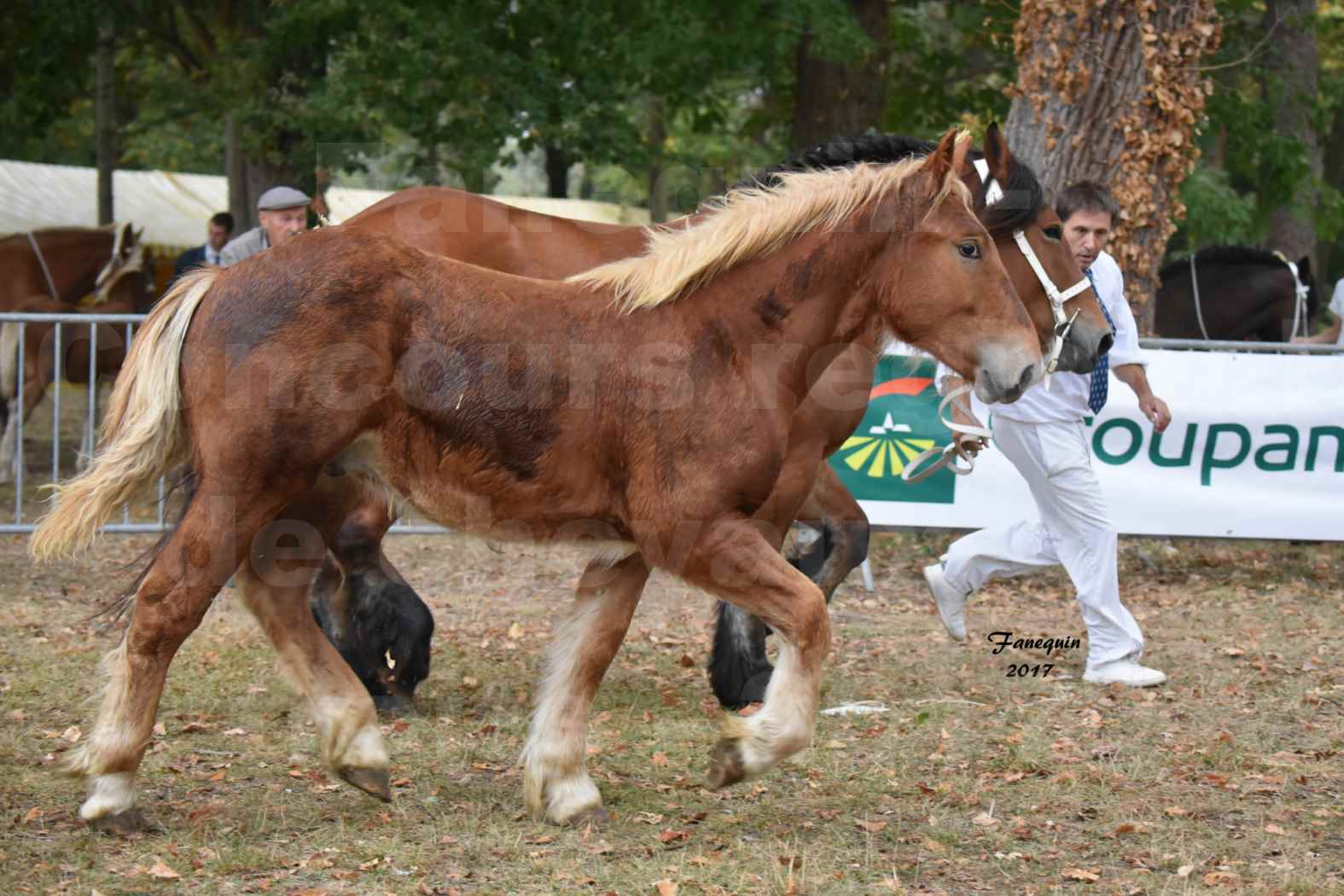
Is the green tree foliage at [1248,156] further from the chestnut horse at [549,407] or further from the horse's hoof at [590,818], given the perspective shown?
the horse's hoof at [590,818]

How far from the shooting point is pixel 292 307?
13.7 feet

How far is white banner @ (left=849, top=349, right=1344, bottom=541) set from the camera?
9000 millimetres

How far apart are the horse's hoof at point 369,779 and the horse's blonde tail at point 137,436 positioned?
1013mm

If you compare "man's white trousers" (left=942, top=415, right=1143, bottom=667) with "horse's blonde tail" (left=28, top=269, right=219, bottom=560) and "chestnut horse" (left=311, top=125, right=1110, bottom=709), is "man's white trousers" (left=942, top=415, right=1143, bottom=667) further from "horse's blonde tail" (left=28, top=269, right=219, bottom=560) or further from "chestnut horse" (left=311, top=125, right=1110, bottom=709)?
"horse's blonde tail" (left=28, top=269, right=219, bottom=560)

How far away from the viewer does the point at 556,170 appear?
65.1 ft

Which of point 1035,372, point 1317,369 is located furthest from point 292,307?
point 1317,369

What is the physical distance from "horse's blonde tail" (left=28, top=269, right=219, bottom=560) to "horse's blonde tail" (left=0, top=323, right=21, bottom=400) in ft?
22.9

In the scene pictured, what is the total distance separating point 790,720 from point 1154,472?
565 cm

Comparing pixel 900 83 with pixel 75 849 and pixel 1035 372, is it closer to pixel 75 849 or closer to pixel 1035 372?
pixel 1035 372

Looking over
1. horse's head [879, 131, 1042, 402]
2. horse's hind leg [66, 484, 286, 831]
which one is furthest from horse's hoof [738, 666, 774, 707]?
horse's hind leg [66, 484, 286, 831]

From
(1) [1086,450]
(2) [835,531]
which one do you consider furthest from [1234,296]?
(2) [835,531]

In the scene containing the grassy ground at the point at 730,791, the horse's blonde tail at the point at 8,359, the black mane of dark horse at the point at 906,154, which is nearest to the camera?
the grassy ground at the point at 730,791

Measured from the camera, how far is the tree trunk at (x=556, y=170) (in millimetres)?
16750

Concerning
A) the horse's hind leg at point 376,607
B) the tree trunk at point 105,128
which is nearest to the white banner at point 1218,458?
the horse's hind leg at point 376,607
